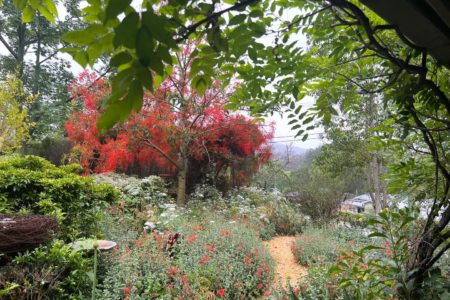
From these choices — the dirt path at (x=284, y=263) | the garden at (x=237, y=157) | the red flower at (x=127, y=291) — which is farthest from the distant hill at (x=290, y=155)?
the red flower at (x=127, y=291)

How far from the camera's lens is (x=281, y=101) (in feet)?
3.90

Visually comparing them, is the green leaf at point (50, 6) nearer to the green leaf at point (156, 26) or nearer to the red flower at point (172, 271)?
the green leaf at point (156, 26)

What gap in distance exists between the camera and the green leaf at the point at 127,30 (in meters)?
0.33

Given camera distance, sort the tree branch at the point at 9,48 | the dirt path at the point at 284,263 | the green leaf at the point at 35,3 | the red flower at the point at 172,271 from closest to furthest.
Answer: the green leaf at the point at 35,3, the red flower at the point at 172,271, the dirt path at the point at 284,263, the tree branch at the point at 9,48

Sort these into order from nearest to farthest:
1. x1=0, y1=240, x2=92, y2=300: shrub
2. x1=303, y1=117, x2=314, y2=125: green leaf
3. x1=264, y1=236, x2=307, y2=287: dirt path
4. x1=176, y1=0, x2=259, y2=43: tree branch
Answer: x1=176, y1=0, x2=259, y2=43: tree branch, x1=303, y1=117, x2=314, y2=125: green leaf, x1=0, y1=240, x2=92, y2=300: shrub, x1=264, y1=236, x2=307, y2=287: dirt path

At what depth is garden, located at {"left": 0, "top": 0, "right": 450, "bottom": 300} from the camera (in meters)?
0.56

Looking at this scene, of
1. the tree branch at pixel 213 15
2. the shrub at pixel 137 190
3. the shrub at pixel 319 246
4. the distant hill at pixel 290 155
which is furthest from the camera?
the distant hill at pixel 290 155

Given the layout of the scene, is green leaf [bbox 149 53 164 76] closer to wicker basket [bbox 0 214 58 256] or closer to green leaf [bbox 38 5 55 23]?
green leaf [bbox 38 5 55 23]

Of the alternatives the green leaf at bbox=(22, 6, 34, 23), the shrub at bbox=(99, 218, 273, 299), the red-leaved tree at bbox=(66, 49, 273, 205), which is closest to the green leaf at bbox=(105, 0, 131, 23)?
the green leaf at bbox=(22, 6, 34, 23)

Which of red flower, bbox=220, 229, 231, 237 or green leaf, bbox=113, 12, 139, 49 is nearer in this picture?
green leaf, bbox=113, 12, 139, 49

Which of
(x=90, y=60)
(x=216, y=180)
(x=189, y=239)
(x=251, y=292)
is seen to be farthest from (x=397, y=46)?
(x=216, y=180)

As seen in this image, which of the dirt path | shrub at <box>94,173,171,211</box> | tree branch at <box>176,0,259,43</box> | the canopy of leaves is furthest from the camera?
the canopy of leaves

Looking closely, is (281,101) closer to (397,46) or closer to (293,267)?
(397,46)

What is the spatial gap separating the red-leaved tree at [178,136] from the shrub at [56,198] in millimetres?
→ 1936
